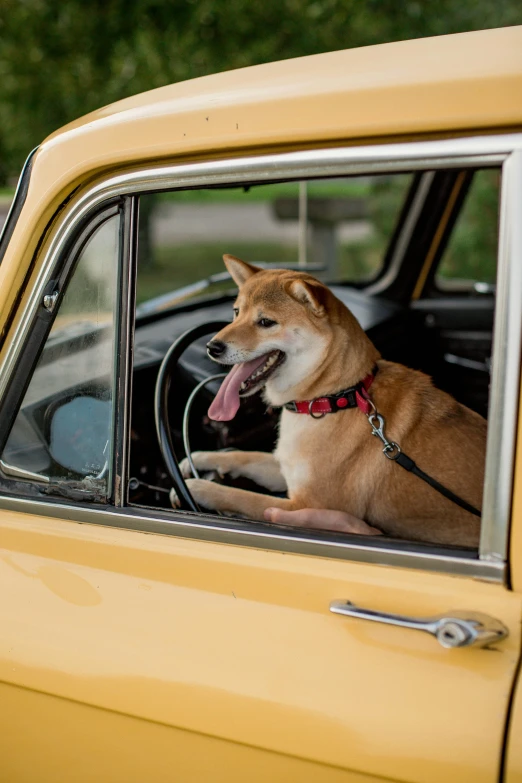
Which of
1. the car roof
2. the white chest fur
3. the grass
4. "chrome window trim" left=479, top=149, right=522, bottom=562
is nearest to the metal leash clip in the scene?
the white chest fur

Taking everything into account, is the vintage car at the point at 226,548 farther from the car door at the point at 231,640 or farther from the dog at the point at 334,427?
the dog at the point at 334,427

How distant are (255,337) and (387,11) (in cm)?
593

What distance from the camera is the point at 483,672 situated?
3.76 feet

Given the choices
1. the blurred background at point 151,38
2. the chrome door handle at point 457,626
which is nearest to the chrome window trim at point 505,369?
the chrome door handle at point 457,626

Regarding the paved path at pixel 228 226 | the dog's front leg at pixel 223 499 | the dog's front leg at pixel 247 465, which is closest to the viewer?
the dog's front leg at pixel 223 499

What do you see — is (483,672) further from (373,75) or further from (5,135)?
(5,135)

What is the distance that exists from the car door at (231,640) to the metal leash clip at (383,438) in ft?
2.31

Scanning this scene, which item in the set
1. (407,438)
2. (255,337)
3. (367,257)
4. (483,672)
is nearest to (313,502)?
(407,438)

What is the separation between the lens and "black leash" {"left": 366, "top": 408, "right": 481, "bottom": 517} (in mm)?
1976

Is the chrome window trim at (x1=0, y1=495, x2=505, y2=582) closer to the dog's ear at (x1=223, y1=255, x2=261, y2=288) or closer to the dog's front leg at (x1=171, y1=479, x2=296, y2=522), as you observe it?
the dog's front leg at (x1=171, y1=479, x2=296, y2=522)

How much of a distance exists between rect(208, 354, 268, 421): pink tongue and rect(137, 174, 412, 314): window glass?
2.20 metres

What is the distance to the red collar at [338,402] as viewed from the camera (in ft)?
7.23

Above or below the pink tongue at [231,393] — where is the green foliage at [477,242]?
above

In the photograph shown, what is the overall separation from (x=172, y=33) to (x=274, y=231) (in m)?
9.89
